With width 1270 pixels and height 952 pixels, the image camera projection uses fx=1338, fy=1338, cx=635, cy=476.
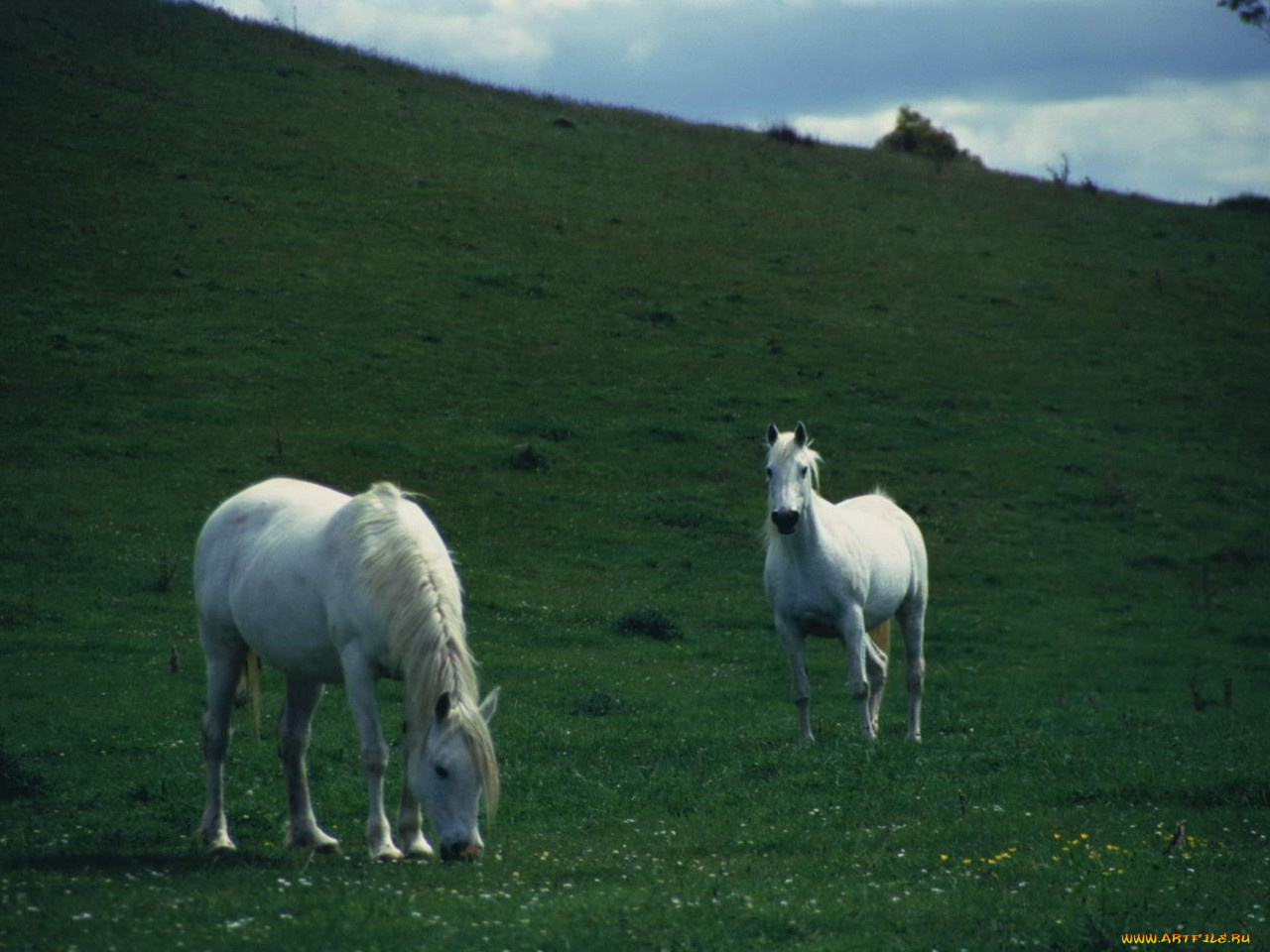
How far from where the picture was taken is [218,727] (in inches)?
384

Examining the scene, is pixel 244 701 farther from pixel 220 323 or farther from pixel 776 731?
pixel 220 323

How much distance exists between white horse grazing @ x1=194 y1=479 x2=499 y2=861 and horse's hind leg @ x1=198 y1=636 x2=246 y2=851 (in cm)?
1

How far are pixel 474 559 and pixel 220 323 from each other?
35.9 ft

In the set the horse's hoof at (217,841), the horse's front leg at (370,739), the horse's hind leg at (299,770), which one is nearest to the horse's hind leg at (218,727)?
the horse's hoof at (217,841)

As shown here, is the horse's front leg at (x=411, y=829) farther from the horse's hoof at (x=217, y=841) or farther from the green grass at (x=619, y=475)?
the horse's hoof at (x=217, y=841)

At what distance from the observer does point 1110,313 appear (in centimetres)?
3956

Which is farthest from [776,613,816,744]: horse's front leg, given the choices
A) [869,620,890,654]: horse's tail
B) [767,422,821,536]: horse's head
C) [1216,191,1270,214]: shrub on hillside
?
[1216,191,1270,214]: shrub on hillside

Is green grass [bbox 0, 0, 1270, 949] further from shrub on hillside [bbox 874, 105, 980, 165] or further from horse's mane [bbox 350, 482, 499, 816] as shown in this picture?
shrub on hillside [bbox 874, 105, 980, 165]

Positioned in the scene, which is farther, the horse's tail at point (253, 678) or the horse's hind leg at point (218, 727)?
the horse's tail at point (253, 678)

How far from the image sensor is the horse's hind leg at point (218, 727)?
30.9ft

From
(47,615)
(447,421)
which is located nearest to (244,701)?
(47,615)

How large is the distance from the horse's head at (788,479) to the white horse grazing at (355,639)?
4.72 metres

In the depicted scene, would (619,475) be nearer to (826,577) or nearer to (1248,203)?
(826,577)

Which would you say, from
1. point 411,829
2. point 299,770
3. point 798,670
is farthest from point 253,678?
point 798,670
